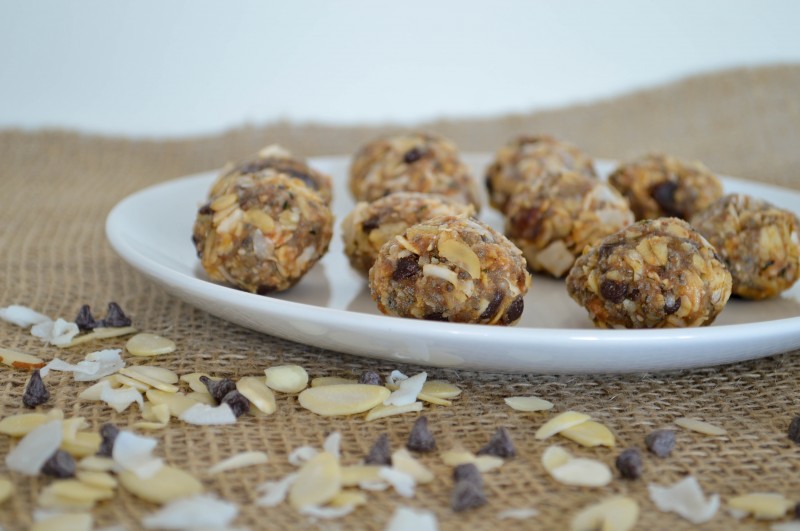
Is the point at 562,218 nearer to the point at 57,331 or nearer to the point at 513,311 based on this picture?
the point at 513,311

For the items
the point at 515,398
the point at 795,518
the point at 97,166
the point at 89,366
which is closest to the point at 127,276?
the point at 89,366

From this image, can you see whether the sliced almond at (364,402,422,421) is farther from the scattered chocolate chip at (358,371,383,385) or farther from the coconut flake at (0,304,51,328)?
the coconut flake at (0,304,51,328)

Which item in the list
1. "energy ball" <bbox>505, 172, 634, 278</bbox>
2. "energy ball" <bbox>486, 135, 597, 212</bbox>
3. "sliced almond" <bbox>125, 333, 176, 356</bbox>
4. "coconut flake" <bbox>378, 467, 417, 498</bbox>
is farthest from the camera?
"energy ball" <bbox>486, 135, 597, 212</bbox>

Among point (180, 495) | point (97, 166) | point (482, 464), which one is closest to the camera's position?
point (180, 495)


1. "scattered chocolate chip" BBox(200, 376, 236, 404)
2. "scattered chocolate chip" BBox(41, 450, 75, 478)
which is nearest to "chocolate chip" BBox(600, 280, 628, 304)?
"scattered chocolate chip" BBox(200, 376, 236, 404)

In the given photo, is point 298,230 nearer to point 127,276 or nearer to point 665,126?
point 127,276
